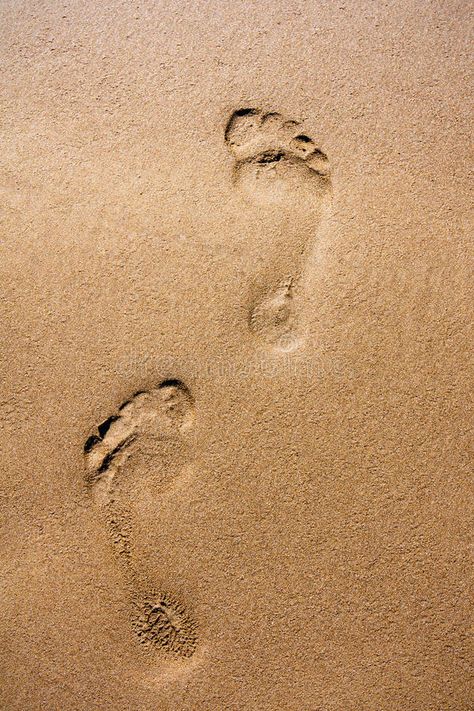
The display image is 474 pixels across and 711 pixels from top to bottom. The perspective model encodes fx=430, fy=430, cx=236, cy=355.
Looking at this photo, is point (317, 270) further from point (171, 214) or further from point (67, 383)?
point (67, 383)

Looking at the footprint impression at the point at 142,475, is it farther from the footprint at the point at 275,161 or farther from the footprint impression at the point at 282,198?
the footprint at the point at 275,161

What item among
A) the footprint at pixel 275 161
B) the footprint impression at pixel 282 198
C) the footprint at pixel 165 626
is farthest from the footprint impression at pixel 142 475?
the footprint at pixel 275 161

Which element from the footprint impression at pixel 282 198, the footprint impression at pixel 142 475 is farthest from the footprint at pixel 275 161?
the footprint impression at pixel 142 475

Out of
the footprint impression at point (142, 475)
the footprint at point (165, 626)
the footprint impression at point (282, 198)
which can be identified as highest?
the footprint impression at point (282, 198)

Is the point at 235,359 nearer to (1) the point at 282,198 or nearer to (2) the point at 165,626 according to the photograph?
(1) the point at 282,198

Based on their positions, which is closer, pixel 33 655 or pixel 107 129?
pixel 33 655

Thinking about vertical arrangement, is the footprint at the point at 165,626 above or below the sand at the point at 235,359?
below

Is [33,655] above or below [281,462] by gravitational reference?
below

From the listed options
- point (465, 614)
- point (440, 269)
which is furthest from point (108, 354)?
point (465, 614)
